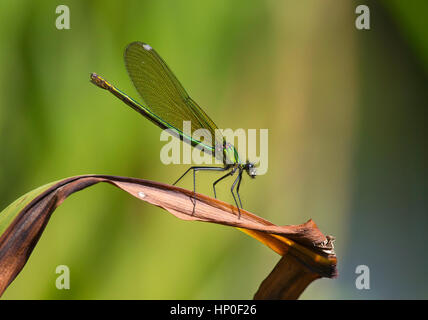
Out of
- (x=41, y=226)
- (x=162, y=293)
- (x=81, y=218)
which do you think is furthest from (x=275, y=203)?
(x=41, y=226)

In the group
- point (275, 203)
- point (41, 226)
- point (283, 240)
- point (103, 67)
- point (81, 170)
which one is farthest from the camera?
point (275, 203)

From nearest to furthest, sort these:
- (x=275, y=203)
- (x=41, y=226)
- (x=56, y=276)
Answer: (x=41, y=226), (x=56, y=276), (x=275, y=203)

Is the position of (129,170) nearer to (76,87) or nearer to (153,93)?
(76,87)

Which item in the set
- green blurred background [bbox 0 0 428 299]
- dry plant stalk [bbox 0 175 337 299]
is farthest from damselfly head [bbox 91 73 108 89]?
dry plant stalk [bbox 0 175 337 299]

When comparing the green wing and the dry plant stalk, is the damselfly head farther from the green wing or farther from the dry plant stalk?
the dry plant stalk

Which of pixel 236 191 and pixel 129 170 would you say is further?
pixel 236 191

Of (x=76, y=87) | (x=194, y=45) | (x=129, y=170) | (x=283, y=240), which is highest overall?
(x=194, y=45)

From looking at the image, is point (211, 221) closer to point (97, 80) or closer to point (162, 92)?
point (97, 80)

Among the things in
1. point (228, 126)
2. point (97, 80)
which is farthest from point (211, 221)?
point (228, 126)
